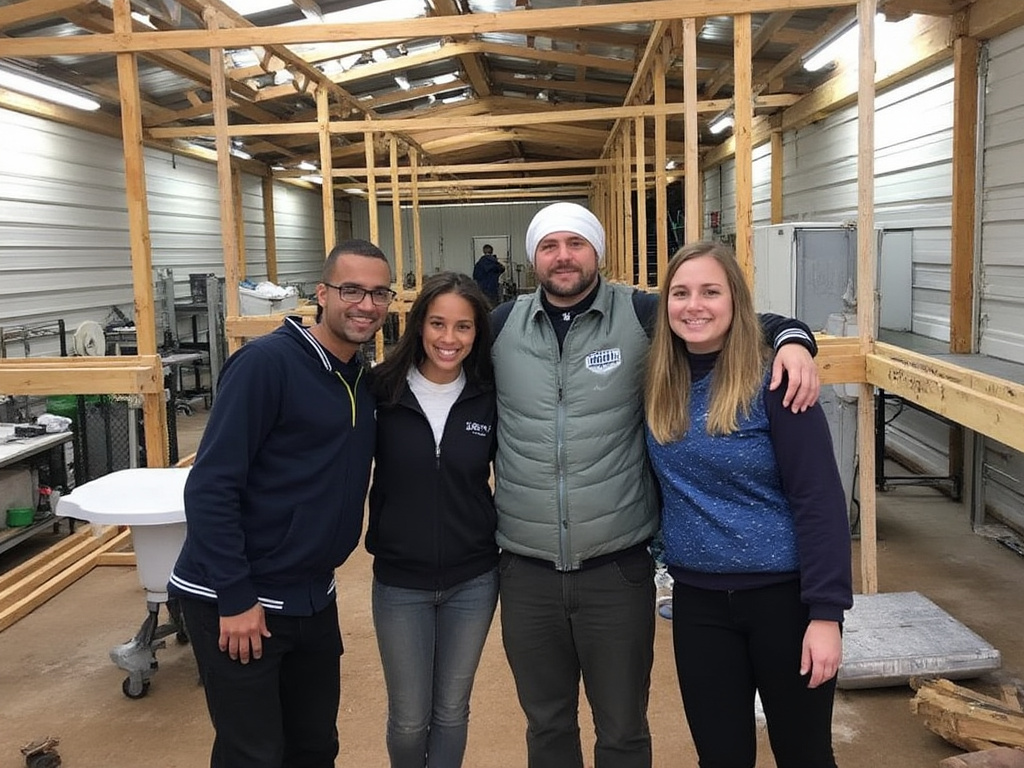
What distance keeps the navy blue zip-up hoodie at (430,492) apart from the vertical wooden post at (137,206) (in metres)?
2.78

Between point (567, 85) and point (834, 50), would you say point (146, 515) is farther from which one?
point (567, 85)

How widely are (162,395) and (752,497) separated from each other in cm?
359

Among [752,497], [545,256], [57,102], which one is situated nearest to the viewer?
[752,497]

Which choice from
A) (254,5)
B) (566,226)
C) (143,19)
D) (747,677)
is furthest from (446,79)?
(747,677)

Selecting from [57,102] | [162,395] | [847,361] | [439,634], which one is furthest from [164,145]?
[439,634]

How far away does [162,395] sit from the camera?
450cm

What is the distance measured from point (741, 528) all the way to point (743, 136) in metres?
2.58

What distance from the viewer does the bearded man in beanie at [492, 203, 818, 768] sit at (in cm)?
201

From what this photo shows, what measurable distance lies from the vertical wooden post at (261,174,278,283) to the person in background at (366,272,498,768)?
46.7 ft

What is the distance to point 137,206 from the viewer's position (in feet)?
14.3

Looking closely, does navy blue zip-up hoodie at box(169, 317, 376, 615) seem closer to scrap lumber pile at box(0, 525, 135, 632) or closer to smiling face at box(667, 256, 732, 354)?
smiling face at box(667, 256, 732, 354)

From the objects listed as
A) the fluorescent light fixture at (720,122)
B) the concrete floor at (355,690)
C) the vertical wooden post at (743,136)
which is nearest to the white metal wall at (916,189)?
the fluorescent light fixture at (720,122)

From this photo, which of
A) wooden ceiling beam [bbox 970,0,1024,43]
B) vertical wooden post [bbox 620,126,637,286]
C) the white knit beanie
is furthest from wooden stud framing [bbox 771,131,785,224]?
the white knit beanie

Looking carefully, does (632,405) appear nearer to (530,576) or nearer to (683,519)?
(683,519)
